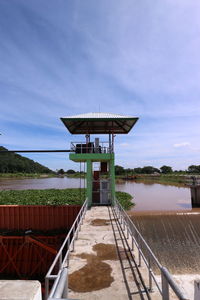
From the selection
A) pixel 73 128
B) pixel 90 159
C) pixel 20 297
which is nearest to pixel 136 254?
pixel 20 297

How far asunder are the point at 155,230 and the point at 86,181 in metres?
6.86

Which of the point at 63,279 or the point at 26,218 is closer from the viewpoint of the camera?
the point at 63,279

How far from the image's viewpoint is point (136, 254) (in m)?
6.41

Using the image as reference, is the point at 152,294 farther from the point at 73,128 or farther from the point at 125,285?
the point at 73,128

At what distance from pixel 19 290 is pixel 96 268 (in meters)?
3.81

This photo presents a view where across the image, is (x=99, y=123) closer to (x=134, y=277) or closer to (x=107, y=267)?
(x=107, y=267)

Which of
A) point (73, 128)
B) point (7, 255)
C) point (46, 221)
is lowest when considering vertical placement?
point (7, 255)

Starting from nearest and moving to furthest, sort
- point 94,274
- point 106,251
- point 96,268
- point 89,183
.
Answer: point 94,274
point 96,268
point 106,251
point 89,183

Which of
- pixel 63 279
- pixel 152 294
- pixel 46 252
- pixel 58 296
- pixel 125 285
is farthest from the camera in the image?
pixel 46 252

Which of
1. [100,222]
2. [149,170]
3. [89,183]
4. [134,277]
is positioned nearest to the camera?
[134,277]

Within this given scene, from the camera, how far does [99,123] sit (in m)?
16.6

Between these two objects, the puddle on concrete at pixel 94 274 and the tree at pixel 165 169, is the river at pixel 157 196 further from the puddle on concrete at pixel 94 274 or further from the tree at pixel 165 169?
the tree at pixel 165 169

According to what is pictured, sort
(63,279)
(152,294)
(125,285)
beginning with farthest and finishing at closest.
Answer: (125,285), (152,294), (63,279)

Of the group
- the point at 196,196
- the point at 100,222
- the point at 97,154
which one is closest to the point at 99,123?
the point at 97,154
